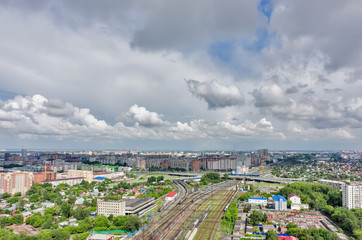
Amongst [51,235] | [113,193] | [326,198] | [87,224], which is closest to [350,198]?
[326,198]

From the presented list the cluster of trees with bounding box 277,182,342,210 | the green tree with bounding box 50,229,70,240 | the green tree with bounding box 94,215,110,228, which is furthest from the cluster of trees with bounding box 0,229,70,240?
the cluster of trees with bounding box 277,182,342,210

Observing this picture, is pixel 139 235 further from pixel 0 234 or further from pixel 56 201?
pixel 56 201

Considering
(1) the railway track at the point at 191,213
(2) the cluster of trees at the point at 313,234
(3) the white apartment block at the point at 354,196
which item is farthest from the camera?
(3) the white apartment block at the point at 354,196

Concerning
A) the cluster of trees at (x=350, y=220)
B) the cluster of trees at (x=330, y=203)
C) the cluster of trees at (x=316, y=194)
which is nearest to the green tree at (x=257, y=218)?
the cluster of trees at (x=330, y=203)

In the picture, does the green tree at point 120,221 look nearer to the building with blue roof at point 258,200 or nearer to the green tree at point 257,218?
the green tree at point 257,218

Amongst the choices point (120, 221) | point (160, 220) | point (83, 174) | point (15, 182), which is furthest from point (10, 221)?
point (83, 174)

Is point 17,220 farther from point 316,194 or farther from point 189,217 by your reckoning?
point 316,194
